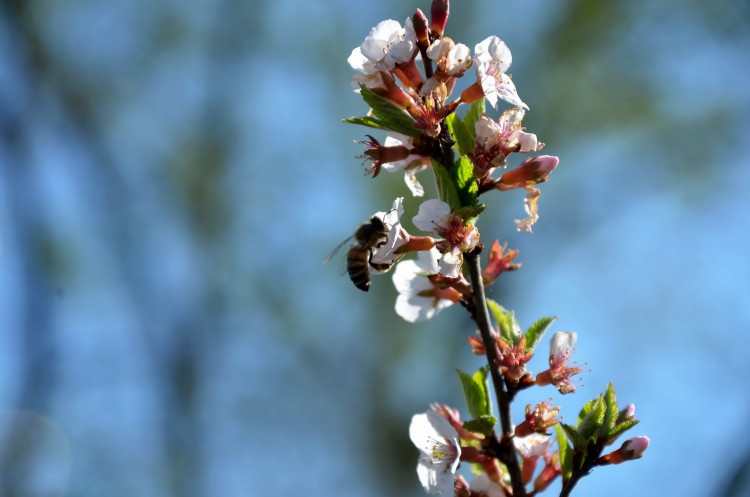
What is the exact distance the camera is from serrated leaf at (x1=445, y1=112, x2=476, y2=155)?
1.34 meters

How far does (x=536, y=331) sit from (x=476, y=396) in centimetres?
16

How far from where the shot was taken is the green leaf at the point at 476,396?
1331mm

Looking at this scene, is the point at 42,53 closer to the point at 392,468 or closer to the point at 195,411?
the point at 195,411

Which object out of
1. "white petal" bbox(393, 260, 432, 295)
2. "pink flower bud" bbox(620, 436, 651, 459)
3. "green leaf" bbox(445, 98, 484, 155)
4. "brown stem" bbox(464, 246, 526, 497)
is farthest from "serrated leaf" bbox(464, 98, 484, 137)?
"pink flower bud" bbox(620, 436, 651, 459)

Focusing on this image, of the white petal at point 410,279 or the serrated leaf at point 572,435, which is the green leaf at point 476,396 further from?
the white petal at point 410,279

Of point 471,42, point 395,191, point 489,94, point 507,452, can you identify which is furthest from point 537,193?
point 471,42

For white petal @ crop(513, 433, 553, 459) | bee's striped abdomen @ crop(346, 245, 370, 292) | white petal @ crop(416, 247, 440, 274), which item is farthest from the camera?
bee's striped abdomen @ crop(346, 245, 370, 292)

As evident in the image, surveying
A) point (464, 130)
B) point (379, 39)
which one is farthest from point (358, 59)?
point (464, 130)

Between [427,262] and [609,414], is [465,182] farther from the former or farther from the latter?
[609,414]

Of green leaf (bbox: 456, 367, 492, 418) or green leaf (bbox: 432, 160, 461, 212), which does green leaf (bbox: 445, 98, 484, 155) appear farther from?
green leaf (bbox: 456, 367, 492, 418)

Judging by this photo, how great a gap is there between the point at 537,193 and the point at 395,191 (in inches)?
220

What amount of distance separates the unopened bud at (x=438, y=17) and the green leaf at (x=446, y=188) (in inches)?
10.9

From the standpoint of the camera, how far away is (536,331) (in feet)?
4.55

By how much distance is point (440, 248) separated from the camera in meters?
1.28
